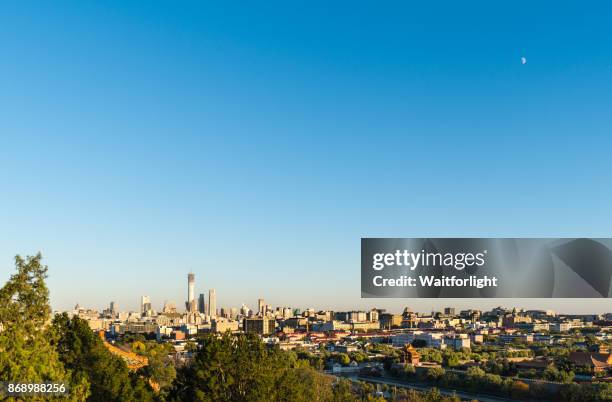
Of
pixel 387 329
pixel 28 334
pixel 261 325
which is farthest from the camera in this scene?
pixel 387 329

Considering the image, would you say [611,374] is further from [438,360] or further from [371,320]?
[371,320]

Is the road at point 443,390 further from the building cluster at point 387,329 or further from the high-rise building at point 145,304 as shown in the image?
the high-rise building at point 145,304

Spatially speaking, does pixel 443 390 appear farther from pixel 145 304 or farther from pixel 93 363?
pixel 145 304

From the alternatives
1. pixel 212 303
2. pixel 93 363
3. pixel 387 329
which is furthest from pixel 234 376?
pixel 212 303

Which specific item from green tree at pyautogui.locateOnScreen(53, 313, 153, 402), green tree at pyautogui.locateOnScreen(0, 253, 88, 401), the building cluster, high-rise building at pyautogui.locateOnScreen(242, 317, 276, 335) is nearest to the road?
the building cluster

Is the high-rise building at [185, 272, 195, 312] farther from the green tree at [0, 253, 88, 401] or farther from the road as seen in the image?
the green tree at [0, 253, 88, 401]

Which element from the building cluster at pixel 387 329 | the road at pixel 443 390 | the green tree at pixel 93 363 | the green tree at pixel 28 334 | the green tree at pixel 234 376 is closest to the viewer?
the green tree at pixel 28 334

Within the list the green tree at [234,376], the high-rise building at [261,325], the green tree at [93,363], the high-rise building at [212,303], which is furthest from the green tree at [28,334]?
the high-rise building at [212,303]

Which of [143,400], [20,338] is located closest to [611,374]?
[143,400]
